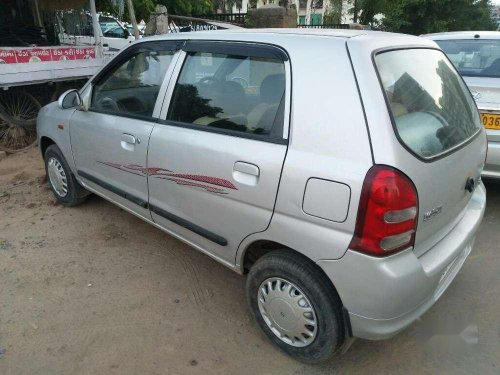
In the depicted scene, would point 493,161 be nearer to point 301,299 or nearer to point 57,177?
point 301,299

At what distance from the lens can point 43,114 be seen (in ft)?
13.0

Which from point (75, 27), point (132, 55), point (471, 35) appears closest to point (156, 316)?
point (132, 55)

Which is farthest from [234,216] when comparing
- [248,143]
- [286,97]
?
[286,97]

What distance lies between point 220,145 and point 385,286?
1112 mm

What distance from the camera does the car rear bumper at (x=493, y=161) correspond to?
359 cm

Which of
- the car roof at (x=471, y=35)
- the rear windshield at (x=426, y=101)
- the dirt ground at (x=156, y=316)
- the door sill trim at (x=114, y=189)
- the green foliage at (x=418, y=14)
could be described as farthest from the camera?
the green foliage at (x=418, y=14)

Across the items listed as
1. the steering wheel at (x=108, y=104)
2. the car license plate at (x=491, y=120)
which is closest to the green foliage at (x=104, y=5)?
the steering wheel at (x=108, y=104)

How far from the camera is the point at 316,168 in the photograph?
186cm

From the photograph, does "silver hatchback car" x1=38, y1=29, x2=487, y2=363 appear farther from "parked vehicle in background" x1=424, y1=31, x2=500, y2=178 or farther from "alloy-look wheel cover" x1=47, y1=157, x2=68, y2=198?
"alloy-look wheel cover" x1=47, y1=157, x2=68, y2=198

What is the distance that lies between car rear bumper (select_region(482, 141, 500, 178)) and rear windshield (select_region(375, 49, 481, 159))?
4.07ft

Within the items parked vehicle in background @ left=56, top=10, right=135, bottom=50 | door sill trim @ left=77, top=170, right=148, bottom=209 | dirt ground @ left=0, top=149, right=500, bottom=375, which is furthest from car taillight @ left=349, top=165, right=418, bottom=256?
parked vehicle in background @ left=56, top=10, right=135, bottom=50

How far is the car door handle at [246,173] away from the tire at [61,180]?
2.25m

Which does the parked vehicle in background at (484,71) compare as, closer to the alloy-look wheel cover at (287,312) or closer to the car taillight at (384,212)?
the car taillight at (384,212)

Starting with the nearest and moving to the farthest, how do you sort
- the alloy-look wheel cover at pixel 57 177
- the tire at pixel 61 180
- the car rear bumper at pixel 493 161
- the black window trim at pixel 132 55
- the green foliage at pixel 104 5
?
1. the black window trim at pixel 132 55
2. the car rear bumper at pixel 493 161
3. the tire at pixel 61 180
4. the alloy-look wheel cover at pixel 57 177
5. the green foliage at pixel 104 5
